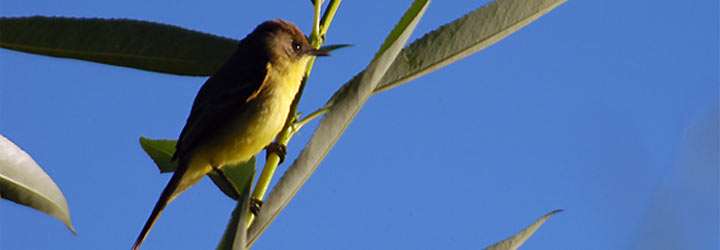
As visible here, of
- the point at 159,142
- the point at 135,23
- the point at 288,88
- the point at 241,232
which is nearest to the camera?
the point at 241,232

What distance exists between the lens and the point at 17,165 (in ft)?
5.84

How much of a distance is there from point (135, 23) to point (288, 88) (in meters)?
1.18

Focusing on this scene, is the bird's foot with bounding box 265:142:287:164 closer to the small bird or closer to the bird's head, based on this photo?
the small bird

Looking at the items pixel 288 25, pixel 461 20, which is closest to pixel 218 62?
pixel 461 20

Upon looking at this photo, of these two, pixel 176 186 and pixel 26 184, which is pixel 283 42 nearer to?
pixel 176 186

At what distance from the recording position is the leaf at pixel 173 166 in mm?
2184

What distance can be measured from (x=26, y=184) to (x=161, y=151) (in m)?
0.78

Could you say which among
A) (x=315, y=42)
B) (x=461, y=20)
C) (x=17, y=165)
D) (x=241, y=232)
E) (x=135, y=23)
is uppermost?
(x=135, y=23)

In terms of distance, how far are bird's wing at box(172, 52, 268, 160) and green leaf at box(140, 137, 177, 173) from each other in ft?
0.90

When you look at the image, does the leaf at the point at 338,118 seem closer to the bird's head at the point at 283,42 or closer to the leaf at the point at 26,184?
the leaf at the point at 26,184

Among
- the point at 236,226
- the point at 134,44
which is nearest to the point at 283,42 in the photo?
the point at 134,44

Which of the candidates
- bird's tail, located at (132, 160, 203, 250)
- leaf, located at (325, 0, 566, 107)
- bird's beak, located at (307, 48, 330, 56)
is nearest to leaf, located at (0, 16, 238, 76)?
bird's beak, located at (307, 48, 330, 56)

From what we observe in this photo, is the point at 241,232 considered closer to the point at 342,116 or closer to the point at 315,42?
the point at 342,116

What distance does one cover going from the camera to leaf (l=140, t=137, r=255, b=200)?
218cm
